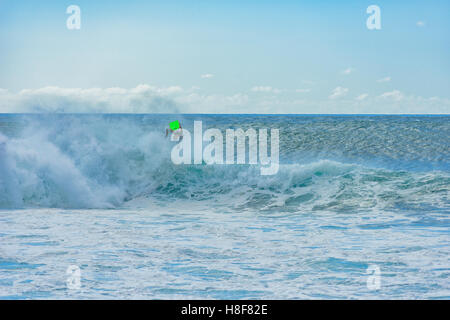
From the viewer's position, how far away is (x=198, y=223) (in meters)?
10.7

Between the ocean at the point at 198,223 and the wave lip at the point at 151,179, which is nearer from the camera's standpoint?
the ocean at the point at 198,223

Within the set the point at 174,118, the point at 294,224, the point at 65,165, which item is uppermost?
the point at 174,118

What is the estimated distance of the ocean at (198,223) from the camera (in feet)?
20.7

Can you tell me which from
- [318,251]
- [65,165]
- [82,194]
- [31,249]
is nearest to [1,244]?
[31,249]

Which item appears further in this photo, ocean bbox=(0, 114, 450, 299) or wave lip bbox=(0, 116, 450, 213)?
wave lip bbox=(0, 116, 450, 213)

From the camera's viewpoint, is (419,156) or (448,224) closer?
(448,224)

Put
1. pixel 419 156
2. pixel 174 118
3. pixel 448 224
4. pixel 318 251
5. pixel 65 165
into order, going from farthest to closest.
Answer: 1. pixel 419 156
2. pixel 174 118
3. pixel 65 165
4. pixel 448 224
5. pixel 318 251

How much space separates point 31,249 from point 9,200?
19.5 feet

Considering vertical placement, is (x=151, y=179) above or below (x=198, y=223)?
above

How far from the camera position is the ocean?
6312mm

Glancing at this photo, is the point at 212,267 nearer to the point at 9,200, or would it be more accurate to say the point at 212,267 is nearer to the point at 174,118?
the point at 9,200

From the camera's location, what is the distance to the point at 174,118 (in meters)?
21.5

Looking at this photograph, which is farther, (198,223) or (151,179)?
(151,179)

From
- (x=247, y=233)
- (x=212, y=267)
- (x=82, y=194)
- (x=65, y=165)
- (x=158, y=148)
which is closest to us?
(x=212, y=267)
